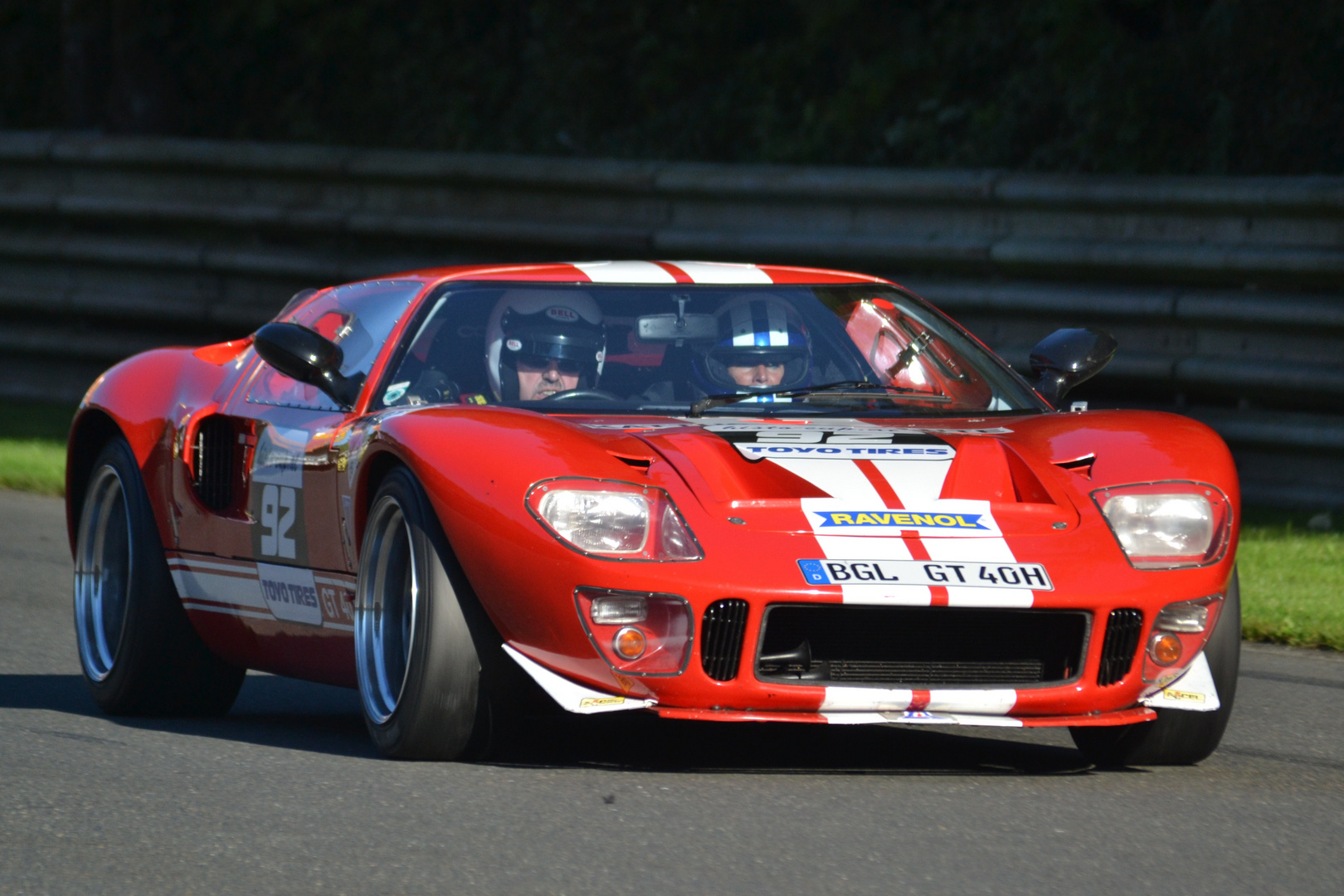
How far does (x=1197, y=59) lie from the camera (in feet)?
40.5

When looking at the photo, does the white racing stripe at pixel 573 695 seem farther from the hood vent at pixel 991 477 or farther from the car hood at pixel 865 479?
the hood vent at pixel 991 477

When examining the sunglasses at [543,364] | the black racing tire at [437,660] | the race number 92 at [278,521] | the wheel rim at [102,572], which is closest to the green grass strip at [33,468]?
the wheel rim at [102,572]

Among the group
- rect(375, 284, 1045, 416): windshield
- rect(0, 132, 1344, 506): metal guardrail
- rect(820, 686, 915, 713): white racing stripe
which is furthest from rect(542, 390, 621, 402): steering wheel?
rect(0, 132, 1344, 506): metal guardrail

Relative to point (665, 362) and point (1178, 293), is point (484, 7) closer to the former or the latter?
point (1178, 293)

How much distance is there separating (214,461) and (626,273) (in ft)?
4.20

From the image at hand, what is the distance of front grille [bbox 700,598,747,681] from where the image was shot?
4.68m

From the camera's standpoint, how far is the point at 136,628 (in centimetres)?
628

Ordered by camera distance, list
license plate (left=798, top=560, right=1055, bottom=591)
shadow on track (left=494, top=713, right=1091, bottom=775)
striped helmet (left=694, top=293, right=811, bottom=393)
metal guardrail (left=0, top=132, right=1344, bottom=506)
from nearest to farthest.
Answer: license plate (left=798, top=560, right=1055, bottom=591), shadow on track (left=494, top=713, right=1091, bottom=775), striped helmet (left=694, top=293, right=811, bottom=393), metal guardrail (left=0, top=132, right=1344, bottom=506)

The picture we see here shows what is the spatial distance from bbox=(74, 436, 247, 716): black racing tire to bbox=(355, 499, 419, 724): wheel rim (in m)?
1.16

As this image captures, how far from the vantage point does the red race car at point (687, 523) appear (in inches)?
186

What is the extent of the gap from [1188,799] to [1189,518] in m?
0.65

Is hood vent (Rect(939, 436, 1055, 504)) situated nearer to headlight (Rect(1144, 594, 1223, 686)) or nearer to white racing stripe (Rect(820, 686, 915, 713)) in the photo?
headlight (Rect(1144, 594, 1223, 686))

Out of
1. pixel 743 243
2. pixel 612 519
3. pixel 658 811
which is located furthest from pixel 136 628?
pixel 743 243

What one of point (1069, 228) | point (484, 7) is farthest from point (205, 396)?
point (484, 7)
